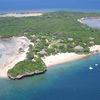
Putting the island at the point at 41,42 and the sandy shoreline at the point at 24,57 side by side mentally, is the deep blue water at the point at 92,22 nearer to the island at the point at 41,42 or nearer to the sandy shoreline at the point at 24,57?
the island at the point at 41,42

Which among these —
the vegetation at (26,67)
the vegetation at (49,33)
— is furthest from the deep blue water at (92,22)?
the vegetation at (26,67)

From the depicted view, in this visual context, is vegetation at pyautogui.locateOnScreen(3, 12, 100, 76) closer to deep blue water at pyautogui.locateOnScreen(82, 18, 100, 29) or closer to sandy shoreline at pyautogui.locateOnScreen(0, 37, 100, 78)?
sandy shoreline at pyautogui.locateOnScreen(0, 37, 100, 78)

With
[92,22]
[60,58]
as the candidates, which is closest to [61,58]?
[60,58]

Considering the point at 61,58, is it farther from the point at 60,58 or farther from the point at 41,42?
the point at 41,42

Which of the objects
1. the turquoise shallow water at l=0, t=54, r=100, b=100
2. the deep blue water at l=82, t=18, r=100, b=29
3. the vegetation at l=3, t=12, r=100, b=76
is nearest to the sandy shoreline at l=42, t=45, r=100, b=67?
the vegetation at l=3, t=12, r=100, b=76

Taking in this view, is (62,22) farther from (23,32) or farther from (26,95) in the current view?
(26,95)

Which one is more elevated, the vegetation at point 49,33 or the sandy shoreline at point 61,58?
the vegetation at point 49,33
